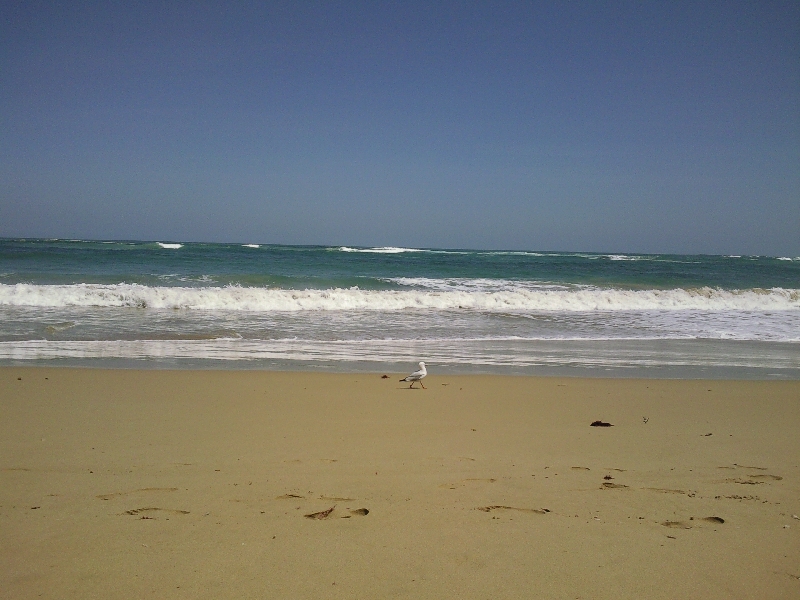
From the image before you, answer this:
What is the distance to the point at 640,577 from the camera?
271 cm

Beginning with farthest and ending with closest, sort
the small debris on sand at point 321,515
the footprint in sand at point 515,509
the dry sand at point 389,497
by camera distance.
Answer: the footprint in sand at point 515,509 < the small debris on sand at point 321,515 < the dry sand at point 389,497

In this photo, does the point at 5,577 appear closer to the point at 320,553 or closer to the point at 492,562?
the point at 320,553

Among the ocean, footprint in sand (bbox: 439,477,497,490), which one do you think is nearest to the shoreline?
the ocean

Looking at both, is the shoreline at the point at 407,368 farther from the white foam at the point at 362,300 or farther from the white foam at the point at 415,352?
the white foam at the point at 362,300

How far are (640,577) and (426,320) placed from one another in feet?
42.4

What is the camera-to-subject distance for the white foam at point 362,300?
16969 millimetres

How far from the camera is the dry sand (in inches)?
105

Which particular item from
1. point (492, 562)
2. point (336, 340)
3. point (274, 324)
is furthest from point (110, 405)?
point (274, 324)

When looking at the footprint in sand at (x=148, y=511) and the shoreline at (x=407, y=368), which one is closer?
the footprint in sand at (x=148, y=511)

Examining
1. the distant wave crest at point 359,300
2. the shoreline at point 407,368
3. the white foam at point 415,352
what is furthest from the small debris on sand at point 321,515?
the distant wave crest at point 359,300

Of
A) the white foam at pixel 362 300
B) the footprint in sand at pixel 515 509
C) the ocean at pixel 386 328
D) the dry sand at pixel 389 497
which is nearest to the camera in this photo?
the dry sand at pixel 389 497

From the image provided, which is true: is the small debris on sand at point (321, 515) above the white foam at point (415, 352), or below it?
above

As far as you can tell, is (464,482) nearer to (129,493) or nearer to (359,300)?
(129,493)

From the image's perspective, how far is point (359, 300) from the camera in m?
18.7
